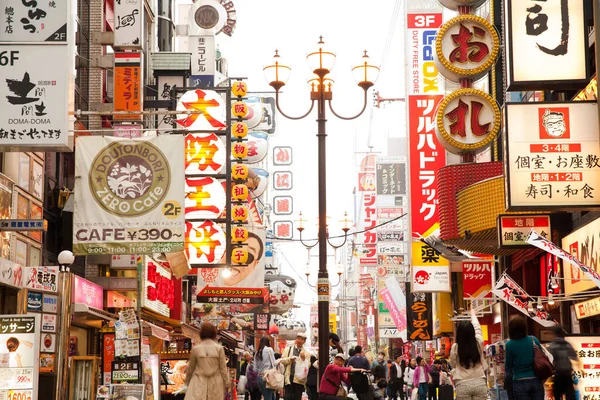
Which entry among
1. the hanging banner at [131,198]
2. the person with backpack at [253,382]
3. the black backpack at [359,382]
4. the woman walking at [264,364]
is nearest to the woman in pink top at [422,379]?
the person with backpack at [253,382]

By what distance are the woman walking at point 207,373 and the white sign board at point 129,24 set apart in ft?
45.2

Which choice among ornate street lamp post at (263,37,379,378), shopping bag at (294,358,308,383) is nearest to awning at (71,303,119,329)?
shopping bag at (294,358,308,383)

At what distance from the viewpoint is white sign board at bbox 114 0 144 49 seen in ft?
83.7

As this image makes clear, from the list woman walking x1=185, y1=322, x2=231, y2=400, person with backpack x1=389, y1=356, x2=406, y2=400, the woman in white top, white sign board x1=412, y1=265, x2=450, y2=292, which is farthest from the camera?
person with backpack x1=389, y1=356, x2=406, y2=400

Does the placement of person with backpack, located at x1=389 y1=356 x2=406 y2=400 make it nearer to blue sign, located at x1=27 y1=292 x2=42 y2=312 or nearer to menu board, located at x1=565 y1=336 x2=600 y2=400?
blue sign, located at x1=27 y1=292 x2=42 y2=312

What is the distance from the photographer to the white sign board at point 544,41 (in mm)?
14984

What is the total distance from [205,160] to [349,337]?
5542 inches

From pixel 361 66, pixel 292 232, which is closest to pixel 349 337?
pixel 292 232

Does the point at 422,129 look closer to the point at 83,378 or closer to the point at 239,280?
the point at 239,280

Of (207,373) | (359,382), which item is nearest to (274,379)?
(359,382)

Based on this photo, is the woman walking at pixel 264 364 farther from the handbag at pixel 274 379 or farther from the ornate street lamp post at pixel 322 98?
the ornate street lamp post at pixel 322 98

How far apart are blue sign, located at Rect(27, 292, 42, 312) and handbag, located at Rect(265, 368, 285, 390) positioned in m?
5.94

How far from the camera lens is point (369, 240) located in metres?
84.9

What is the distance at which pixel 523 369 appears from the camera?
11398mm
